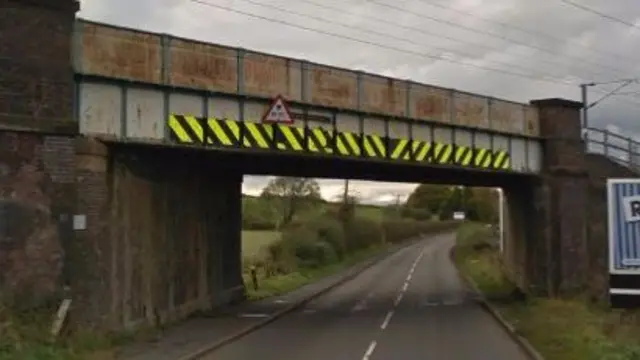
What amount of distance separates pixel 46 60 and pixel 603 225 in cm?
2294

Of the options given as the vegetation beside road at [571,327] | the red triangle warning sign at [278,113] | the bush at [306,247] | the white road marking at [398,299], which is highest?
the red triangle warning sign at [278,113]

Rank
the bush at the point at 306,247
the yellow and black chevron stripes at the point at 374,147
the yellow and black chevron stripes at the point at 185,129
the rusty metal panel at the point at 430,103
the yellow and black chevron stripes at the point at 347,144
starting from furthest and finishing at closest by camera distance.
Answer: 1. the bush at the point at 306,247
2. the rusty metal panel at the point at 430,103
3. the yellow and black chevron stripes at the point at 374,147
4. the yellow and black chevron stripes at the point at 347,144
5. the yellow and black chevron stripes at the point at 185,129

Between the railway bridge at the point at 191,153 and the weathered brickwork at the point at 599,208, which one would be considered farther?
the weathered brickwork at the point at 599,208

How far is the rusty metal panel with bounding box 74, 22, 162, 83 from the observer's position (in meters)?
19.9

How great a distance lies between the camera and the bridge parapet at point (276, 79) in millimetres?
20391

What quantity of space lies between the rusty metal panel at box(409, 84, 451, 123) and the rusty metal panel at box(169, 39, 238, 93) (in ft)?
24.8

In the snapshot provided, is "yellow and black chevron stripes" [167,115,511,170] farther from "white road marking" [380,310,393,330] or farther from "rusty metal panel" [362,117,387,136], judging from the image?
"white road marking" [380,310,393,330]

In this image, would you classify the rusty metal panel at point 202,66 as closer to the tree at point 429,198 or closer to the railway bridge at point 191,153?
the railway bridge at point 191,153

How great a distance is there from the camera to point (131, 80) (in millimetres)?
20828

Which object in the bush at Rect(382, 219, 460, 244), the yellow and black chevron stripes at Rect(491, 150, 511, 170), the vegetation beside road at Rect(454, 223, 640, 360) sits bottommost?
the vegetation beside road at Rect(454, 223, 640, 360)

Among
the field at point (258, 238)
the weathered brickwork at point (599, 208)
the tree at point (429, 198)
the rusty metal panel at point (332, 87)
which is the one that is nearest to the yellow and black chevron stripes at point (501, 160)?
the weathered brickwork at point (599, 208)

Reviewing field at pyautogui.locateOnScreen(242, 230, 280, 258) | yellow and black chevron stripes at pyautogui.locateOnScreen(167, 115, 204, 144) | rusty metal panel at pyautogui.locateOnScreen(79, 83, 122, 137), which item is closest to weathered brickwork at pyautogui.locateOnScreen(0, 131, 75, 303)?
rusty metal panel at pyautogui.locateOnScreen(79, 83, 122, 137)

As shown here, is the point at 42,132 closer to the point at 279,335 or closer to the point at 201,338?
the point at 201,338

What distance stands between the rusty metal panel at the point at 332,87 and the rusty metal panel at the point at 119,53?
542cm
